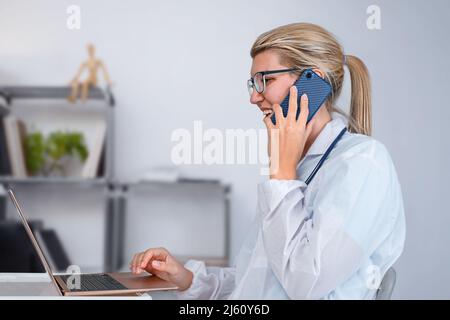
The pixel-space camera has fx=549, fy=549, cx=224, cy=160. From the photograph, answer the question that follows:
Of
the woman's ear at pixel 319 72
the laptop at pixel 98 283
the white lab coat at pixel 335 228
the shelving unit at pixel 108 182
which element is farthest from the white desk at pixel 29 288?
the shelving unit at pixel 108 182

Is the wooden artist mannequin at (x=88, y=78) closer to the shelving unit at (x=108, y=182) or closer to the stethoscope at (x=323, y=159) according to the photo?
the shelving unit at (x=108, y=182)

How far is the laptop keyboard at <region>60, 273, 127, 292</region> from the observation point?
96 centimetres

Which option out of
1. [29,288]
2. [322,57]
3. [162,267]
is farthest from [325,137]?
[29,288]

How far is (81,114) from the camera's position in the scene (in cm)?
263

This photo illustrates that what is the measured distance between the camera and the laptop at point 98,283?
3.05 ft

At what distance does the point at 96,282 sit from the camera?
1.03 meters

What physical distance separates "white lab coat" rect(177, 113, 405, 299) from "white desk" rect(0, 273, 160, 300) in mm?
237

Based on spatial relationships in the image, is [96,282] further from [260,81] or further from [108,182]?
[108,182]

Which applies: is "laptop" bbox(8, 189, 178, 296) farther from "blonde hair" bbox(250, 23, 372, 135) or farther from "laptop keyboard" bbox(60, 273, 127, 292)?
"blonde hair" bbox(250, 23, 372, 135)

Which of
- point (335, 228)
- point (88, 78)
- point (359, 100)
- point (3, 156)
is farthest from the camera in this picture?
point (88, 78)

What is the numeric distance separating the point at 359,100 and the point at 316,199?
301 millimetres

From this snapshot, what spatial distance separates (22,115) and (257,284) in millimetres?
1896

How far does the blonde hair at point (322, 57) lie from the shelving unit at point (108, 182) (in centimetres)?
131

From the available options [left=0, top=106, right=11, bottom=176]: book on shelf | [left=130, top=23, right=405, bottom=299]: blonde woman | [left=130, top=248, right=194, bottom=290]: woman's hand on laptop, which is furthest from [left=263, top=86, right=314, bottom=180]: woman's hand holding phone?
[left=0, top=106, right=11, bottom=176]: book on shelf
